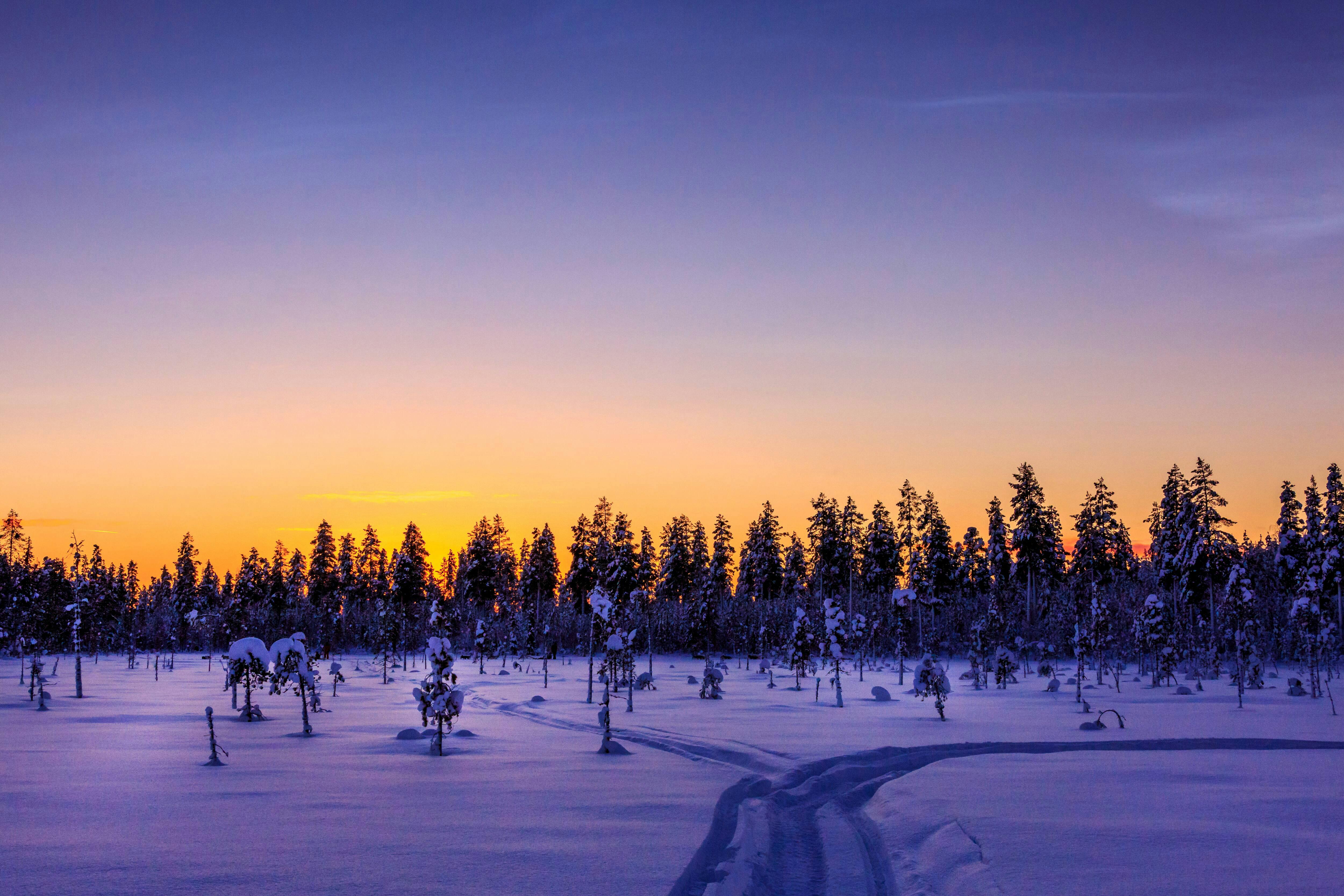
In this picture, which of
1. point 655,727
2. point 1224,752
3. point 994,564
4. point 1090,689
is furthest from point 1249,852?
point 994,564

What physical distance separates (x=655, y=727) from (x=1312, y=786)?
1847 cm

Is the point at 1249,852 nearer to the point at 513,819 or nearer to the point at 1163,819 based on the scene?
the point at 1163,819

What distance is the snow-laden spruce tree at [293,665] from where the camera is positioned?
30.7 metres

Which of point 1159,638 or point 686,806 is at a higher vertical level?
point 686,806

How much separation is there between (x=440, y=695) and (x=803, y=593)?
89.1 m

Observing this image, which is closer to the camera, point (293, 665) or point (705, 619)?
point (293, 665)

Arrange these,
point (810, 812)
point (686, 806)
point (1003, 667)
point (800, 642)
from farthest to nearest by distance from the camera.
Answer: point (1003, 667)
point (800, 642)
point (810, 812)
point (686, 806)

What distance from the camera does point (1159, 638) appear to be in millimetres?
50844

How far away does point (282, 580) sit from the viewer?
119125 mm

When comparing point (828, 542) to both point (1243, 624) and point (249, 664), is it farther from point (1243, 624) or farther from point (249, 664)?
point (249, 664)

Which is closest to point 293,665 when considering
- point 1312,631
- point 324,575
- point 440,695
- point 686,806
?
point 440,695

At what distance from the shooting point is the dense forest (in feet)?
199

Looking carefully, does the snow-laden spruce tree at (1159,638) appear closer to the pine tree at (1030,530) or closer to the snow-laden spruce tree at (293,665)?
the pine tree at (1030,530)

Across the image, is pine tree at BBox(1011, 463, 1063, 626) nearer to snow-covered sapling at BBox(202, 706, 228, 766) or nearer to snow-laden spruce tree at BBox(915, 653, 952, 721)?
snow-laden spruce tree at BBox(915, 653, 952, 721)
